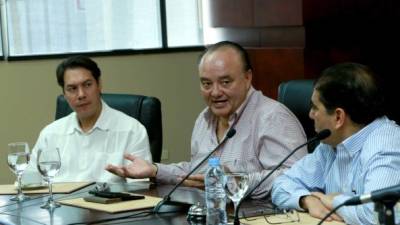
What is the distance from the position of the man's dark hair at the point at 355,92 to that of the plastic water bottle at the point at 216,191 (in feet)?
1.32

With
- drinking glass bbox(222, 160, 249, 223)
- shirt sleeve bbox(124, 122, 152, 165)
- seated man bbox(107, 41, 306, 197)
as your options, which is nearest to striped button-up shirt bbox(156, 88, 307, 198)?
seated man bbox(107, 41, 306, 197)

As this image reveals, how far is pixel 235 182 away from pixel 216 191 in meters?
0.08

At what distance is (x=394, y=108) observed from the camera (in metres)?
5.09

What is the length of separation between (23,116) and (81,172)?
2568 mm

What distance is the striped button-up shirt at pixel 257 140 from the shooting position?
2.87m

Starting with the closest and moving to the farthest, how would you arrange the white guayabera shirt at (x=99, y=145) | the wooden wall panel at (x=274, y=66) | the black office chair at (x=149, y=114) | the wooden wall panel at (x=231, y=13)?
the white guayabera shirt at (x=99, y=145), the black office chair at (x=149, y=114), the wooden wall panel at (x=274, y=66), the wooden wall panel at (x=231, y=13)

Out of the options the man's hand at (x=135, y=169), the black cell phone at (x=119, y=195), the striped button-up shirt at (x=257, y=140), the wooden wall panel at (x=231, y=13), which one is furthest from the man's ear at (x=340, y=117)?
the wooden wall panel at (x=231, y=13)

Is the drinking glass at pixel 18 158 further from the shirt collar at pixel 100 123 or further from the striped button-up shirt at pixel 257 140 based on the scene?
the shirt collar at pixel 100 123

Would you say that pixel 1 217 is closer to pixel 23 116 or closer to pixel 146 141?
pixel 146 141

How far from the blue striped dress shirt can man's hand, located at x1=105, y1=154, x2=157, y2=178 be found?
2.01 feet

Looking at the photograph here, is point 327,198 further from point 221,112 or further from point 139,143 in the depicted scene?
point 139,143

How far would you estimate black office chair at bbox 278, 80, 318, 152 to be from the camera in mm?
3039

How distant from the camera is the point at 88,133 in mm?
3592

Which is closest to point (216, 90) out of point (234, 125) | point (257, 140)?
point (234, 125)
